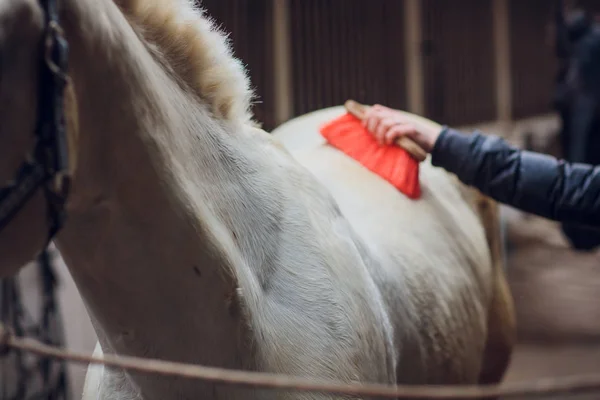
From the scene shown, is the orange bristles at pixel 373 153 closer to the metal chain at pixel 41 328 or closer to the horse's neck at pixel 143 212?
the metal chain at pixel 41 328

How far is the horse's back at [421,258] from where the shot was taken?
1674 mm

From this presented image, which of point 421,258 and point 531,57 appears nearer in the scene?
point 421,258

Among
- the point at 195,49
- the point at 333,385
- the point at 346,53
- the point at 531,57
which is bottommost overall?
the point at 531,57

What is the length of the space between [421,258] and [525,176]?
308mm

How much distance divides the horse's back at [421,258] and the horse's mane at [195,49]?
1.71ft

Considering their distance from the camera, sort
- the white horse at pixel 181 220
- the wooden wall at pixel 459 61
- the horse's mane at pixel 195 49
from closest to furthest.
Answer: the white horse at pixel 181 220
the horse's mane at pixel 195 49
the wooden wall at pixel 459 61

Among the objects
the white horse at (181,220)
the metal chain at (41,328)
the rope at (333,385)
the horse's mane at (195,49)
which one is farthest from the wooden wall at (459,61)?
the rope at (333,385)

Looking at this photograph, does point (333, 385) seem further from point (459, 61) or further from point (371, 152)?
point (459, 61)

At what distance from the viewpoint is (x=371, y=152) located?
194 centimetres

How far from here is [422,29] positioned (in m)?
4.23

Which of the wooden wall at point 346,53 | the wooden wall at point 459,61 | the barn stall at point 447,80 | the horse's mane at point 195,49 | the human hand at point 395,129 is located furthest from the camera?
the wooden wall at point 459,61

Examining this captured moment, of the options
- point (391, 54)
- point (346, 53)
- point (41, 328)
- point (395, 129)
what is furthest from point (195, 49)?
point (391, 54)

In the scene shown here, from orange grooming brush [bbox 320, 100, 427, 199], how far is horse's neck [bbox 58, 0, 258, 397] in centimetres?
88

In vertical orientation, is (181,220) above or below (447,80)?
above
